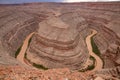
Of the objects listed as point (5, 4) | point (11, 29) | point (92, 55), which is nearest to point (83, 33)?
point (92, 55)

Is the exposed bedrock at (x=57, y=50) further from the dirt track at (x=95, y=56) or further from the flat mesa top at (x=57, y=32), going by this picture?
the dirt track at (x=95, y=56)

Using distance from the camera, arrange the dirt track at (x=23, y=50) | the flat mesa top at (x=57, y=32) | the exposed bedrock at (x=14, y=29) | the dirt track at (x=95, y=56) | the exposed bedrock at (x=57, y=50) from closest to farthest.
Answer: the exposed bedrock at (x=57, y=50)
the dirt track at (x=23, y=50)
the dirt track at (x=95, y=56)
the flat mesa top at (x=57, y=32)
the exposed bedrock at (x=14, y=29)

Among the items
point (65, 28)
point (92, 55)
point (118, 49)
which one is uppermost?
point (65, 28)

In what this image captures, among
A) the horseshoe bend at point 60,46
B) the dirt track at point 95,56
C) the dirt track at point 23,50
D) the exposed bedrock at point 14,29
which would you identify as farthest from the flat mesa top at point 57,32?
the exposed bedrock at point 14,29

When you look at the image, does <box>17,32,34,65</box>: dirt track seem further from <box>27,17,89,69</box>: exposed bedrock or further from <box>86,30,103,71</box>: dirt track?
<box>86,30,103,71</box>: dirt track

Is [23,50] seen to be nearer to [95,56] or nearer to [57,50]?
[57,50]

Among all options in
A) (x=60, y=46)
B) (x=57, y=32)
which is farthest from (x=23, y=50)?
(x=60, y=46)

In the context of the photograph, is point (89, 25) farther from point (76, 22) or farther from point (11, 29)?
point (11, 29)

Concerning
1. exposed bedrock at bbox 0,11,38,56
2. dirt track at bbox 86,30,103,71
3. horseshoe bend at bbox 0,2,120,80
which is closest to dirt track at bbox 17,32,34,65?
horseshoe bend at bbox 0,2,120,80

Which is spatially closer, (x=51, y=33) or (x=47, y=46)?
(x=47, y=46)

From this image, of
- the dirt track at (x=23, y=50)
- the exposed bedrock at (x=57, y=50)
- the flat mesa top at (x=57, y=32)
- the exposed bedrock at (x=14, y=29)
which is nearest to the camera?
the exposed bedrock at (x=57, y=50)

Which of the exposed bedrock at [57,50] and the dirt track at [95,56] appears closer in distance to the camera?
the exposed bedrock at [57,50]
